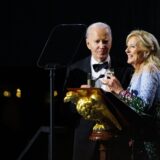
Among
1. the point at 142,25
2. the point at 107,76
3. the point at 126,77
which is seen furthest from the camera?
the point at 142,25

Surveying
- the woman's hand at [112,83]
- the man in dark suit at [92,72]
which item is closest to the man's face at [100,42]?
the man in dark suit at [92,72]

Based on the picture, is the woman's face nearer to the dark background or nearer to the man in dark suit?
the man in dark suit

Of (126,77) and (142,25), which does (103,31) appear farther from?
(142,25)

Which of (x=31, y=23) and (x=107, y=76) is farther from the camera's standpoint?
(x=31, y=23)

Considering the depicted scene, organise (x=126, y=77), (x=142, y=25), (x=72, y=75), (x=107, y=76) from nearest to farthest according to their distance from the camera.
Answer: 1. (x=107, y=76)
2. (x=126, y=77)
3. (x=72, y=75)
4. (x=142, y=25)

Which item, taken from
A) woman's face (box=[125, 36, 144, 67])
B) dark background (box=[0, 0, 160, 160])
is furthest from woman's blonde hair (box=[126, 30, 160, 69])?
dark background (box=[0, 0, 160, 160])

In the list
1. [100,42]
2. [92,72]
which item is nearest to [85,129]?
[92,72]

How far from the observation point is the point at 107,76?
2.41m

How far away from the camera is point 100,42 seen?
2951 mm

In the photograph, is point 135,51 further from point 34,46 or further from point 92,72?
point 34,46

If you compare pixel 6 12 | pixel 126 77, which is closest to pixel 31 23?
pixel 6 12

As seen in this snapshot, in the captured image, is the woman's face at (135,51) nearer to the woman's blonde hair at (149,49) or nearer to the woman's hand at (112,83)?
the woman's blonde hair at (149,49)

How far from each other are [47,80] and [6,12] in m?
0.55

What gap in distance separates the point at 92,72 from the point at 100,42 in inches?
5.9
